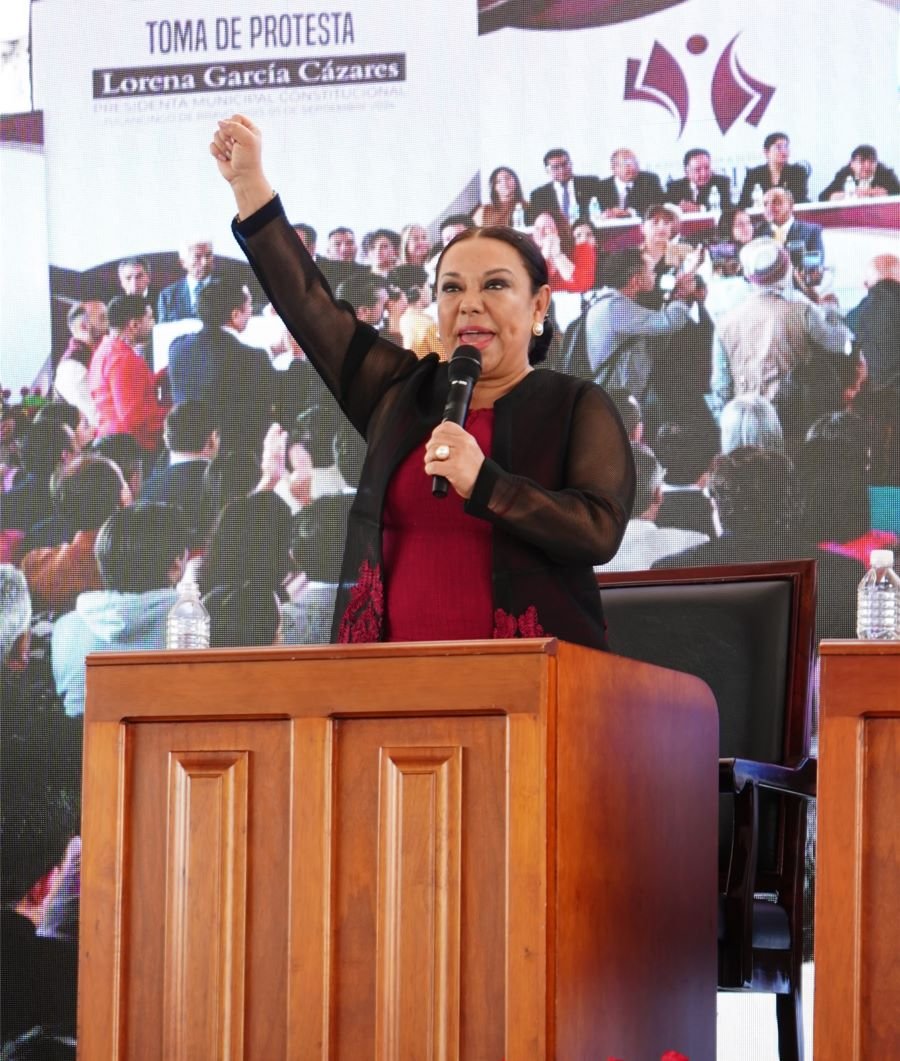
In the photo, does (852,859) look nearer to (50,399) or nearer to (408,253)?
(408,253)

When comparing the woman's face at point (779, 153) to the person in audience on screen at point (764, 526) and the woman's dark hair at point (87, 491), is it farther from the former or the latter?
the woman's dark hair at point (87, 491)

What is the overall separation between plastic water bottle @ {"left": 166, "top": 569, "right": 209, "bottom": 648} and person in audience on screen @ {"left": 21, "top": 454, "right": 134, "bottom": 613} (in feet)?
0.87

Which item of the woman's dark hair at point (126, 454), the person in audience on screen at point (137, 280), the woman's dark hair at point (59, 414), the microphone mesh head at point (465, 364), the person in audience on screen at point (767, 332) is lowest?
the microphone mesh head at point (465, 364)

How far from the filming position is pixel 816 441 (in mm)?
3676

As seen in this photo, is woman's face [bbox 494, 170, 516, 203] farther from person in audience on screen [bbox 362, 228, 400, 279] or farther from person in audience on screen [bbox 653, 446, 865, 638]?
person in audience on screen [bbox 653, 446, 865, 638]

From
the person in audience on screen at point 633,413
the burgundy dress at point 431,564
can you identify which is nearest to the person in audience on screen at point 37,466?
the person in audience on screen at point 633,413

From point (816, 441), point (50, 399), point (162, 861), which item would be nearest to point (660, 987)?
point (162, 861)

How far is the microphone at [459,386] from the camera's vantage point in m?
2.04

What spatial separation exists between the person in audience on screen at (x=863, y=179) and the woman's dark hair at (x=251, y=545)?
148cm

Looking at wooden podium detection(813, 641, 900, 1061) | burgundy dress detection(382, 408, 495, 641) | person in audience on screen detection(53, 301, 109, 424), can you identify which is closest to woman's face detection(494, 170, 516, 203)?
person in audience on screen detection(53, 301, 109, 424)

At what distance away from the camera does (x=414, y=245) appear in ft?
12.9

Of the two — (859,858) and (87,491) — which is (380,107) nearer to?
(87,491)

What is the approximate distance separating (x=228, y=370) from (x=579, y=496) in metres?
2.04

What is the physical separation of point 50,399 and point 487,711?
103 inches
